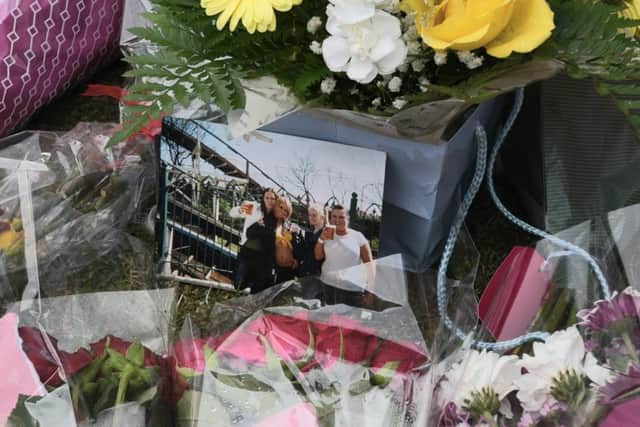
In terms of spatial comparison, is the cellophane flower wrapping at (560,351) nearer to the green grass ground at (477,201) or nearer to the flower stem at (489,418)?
the flower stem at (489,418)

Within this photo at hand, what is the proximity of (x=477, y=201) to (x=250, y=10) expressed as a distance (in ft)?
2.25

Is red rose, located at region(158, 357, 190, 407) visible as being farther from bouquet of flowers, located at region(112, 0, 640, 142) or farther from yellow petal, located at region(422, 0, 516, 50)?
yellow petal, located at region(422, 0, 516, 50)

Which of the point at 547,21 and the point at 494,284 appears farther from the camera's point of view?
the point at 494,284

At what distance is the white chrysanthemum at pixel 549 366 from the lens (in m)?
0.65

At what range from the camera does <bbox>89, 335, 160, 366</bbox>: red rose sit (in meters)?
0.78

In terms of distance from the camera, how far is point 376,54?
0.69 meters

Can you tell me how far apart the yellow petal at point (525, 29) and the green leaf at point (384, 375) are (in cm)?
32

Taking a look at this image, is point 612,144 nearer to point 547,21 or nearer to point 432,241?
point 432,241

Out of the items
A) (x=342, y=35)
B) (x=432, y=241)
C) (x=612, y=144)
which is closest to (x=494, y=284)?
(x=432, y=241)

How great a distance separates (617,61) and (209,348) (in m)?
0.49

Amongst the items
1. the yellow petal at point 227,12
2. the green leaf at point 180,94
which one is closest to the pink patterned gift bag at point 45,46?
the green leaf at point 180,94

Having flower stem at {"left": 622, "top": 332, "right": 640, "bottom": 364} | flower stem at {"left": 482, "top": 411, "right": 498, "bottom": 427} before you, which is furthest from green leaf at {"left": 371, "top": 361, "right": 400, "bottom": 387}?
flower stem at {"left": 622, "top": 332, "right": 640, "bottom": 364}

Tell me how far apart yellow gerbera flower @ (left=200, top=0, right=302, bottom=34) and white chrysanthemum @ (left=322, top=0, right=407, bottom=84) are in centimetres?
4

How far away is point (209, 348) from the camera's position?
2.62 ft
